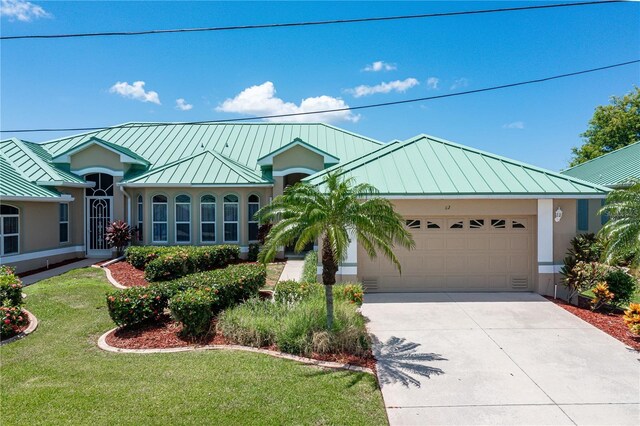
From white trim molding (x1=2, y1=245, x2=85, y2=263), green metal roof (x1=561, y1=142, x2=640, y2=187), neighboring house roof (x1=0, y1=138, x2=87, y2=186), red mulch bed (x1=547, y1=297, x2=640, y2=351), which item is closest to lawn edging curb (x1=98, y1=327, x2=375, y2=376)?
red mulch bed (x1=547, y1=297, x2=640, y2=351)

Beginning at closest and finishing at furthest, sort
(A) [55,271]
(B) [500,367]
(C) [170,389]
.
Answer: (C) [170,389] < (B) [500,367] < (A) [55,271]

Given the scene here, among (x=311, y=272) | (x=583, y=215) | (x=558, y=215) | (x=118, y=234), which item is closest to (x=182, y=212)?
(x=118, y=234)

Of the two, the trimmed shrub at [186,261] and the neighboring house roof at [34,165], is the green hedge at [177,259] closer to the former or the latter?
the trimmed shrub at [186,261]

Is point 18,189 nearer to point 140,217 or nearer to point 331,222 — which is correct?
point 140,217

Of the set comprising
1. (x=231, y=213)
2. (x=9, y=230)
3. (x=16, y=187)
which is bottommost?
(x=9, y=230)

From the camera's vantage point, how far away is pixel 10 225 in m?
13.8

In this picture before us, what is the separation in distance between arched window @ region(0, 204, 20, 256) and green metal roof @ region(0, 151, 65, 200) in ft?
2.42

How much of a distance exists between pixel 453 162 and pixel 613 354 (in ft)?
23.4

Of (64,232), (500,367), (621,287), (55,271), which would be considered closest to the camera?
(500,367)

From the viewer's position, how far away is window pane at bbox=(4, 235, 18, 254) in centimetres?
1364

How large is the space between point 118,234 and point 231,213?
4.86 m

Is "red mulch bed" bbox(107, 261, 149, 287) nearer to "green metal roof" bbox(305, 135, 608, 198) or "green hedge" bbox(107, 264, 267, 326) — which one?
"green hedge" bbox(107, 264, 267, 326)

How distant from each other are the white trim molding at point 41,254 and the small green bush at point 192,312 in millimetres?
10145

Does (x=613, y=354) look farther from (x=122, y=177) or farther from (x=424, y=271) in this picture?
(x=122, y=177)
